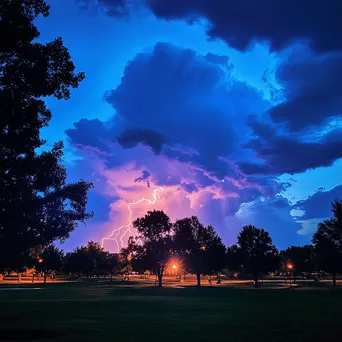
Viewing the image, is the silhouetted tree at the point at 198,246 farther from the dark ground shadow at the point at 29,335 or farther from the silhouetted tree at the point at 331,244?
the dark ground shadow at the point at 29,335

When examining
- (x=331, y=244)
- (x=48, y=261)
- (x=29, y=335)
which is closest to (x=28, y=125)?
(x=29, y=335)

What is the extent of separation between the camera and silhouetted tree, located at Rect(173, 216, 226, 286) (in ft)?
326

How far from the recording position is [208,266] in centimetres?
9944

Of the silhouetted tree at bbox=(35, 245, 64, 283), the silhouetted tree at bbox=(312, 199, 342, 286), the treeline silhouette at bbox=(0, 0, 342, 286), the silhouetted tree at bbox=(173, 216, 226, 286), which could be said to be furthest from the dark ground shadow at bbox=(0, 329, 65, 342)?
the silhouetted tree at bbox=(35, 245, 64, 283)

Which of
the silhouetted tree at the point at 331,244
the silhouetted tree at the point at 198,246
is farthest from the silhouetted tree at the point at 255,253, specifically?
the silhouetted tree at the point at 331,244

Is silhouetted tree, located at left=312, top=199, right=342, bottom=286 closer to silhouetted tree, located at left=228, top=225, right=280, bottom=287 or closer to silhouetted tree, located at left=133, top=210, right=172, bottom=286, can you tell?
silhouetted tree, located at left=228, top=225, right=280, bottom=287

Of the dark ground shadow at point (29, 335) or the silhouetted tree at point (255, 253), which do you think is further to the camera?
the silhouetted tree at point (255, 253)

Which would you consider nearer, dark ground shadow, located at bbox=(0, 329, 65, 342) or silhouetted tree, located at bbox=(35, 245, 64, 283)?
dark ground shadow, located at bbox=(0, 329, 65, 342)

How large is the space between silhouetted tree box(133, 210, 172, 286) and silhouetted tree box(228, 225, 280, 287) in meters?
17.6

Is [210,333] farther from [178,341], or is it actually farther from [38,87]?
[38,87]

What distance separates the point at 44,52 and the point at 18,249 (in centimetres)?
1896

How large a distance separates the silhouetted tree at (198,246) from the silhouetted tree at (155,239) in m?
2.66

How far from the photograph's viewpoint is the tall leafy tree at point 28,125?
→ 18203mm

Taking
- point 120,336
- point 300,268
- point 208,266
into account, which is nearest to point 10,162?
point 120,336
